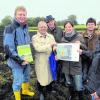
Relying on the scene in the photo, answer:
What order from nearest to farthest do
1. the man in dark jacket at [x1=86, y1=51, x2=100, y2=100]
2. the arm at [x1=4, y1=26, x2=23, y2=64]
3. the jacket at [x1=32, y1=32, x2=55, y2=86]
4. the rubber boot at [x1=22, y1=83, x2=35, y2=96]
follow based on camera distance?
the man in dark jacket at [x1=86, y1=51, x2=100, y2=100] < the arm at [x1=4, y1=26, x2=23, y2=64] < the jacket at [x1=32, y1=32, x2=55, y2=86] < the rubber boot at [x1=22, y1=83, x2=35, y2=96]

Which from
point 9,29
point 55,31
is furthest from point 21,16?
point 55,31

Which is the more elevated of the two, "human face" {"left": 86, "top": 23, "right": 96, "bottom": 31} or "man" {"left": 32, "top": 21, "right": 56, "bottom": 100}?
"human face" {"left": 86, "top": 23, "right": 96, "bottom": 31}

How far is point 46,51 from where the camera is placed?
277 inches

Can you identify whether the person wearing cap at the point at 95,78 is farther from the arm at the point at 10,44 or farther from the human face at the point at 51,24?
the human face at the point at 51,24

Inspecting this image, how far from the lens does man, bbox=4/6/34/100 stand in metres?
6.80

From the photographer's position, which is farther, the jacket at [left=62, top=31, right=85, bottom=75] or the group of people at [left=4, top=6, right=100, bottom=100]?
the jacket at [left=62, top=31, right=85, bottom=75]

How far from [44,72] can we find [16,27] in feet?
3.45

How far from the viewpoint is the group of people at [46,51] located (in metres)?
6.85

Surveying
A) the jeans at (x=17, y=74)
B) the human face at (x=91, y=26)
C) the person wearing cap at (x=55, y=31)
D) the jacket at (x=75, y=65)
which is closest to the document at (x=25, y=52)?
the jeans at (x=17, y=74)

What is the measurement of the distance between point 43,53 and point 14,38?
2.15 feet

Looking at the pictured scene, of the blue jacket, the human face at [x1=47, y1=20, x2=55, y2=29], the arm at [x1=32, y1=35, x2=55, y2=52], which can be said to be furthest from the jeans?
the human face at [x1=47, y1=20, x2=55, y2=29]

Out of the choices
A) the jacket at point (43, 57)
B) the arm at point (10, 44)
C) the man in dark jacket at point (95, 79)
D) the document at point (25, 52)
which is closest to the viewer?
the man in dark jacket at point (95, 79)

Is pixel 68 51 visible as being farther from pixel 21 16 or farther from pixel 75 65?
pixel 21 16

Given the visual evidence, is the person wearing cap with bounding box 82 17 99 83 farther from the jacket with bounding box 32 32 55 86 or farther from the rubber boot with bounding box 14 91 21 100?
the rubber boot with bounding box 14 91 21 100
